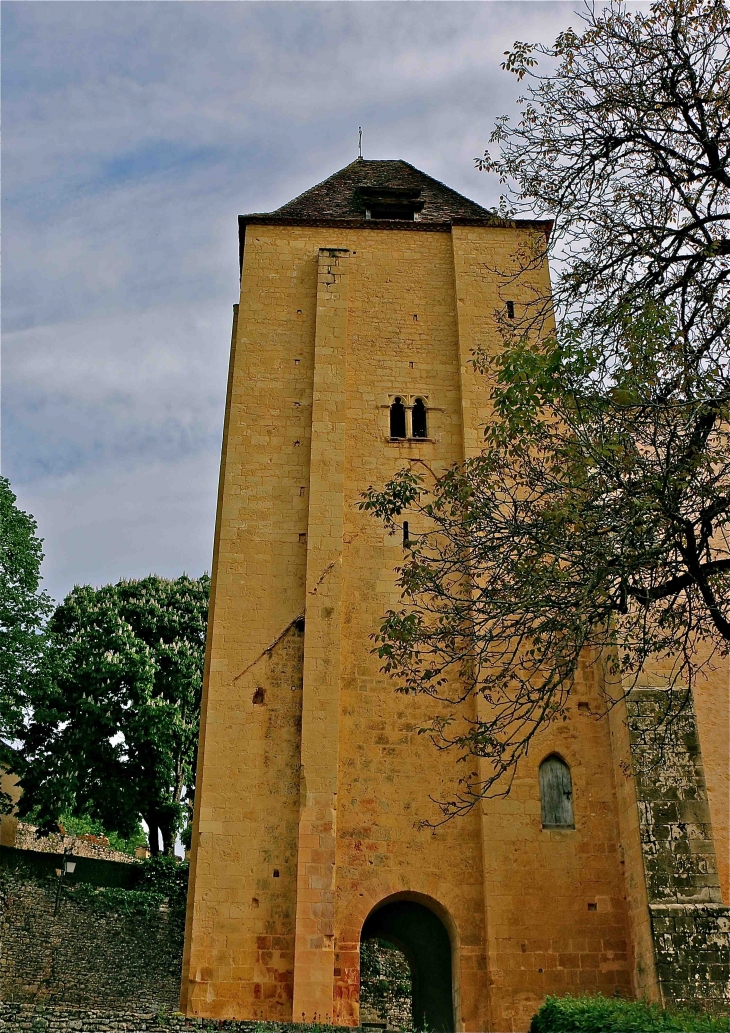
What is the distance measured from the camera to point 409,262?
693 inches

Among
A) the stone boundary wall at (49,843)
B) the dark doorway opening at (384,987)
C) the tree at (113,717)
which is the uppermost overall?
the tree at (113,717)

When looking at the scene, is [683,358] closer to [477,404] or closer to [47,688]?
[477,404]

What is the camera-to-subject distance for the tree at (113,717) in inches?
833

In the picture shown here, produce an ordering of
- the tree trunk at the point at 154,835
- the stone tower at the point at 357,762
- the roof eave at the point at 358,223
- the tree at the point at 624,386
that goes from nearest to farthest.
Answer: the tree at the point at 624,386, the stone tower at the point at 357,762, the roof eave at the point at 358,223, the tree trunk at the point at 154,835

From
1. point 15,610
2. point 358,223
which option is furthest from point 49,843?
point 358,223

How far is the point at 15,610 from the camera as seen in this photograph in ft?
64.0

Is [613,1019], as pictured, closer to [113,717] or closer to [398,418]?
[398,418]

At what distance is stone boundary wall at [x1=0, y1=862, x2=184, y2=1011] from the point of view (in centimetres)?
1891

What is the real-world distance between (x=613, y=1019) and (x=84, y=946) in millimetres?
14150

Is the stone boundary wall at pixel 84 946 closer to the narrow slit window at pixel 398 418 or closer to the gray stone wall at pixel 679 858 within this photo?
the narrow slit window at pixel 398 418

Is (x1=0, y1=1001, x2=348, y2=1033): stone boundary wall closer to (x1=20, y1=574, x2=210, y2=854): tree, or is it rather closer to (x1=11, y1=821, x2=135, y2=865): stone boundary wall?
(x1=20, y1=574, x2=210, y2=854): tree

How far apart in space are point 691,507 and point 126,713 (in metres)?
17.0

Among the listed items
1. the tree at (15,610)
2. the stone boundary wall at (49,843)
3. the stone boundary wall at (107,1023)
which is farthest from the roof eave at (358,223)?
the stone boundary wall at (49,843)

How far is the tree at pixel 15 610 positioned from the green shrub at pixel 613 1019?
1241 centimetres
